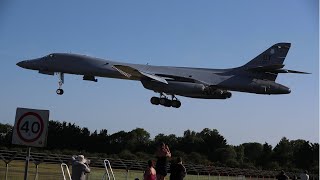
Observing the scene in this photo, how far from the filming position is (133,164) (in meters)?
20.2

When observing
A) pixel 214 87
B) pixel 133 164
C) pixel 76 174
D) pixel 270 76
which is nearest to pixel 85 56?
pixel 214 87

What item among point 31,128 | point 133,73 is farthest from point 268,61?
point 31,128

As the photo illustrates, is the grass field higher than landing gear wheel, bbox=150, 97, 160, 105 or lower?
lower

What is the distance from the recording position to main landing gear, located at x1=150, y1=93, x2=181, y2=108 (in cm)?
3809

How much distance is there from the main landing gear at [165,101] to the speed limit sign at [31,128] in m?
28.4

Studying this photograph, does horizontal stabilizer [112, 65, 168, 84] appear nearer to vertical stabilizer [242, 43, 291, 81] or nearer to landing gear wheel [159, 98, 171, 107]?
landing gear wheel [159, 98, 171, 107]

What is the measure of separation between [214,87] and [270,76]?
3.92 m

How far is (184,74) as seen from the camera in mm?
39812

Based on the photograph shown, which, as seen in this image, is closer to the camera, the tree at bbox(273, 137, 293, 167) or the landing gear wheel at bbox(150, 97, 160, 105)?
the landing gear wheel at bbox(150, 97, 160, 105)

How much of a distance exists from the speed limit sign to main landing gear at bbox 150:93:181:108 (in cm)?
2843

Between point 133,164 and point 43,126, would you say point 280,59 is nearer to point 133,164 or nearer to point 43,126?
point 133,164

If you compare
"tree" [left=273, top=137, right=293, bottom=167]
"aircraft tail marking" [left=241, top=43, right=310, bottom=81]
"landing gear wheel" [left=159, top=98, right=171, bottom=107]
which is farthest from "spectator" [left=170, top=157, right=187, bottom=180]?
"tree" [left=273, top=137, right=293, bottom=167]

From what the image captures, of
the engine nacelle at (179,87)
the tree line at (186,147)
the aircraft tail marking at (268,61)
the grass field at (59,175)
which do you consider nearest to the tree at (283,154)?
the tree line at (186,147)

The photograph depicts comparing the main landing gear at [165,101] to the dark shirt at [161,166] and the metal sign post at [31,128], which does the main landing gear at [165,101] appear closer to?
the dark shirt at [161,166]
